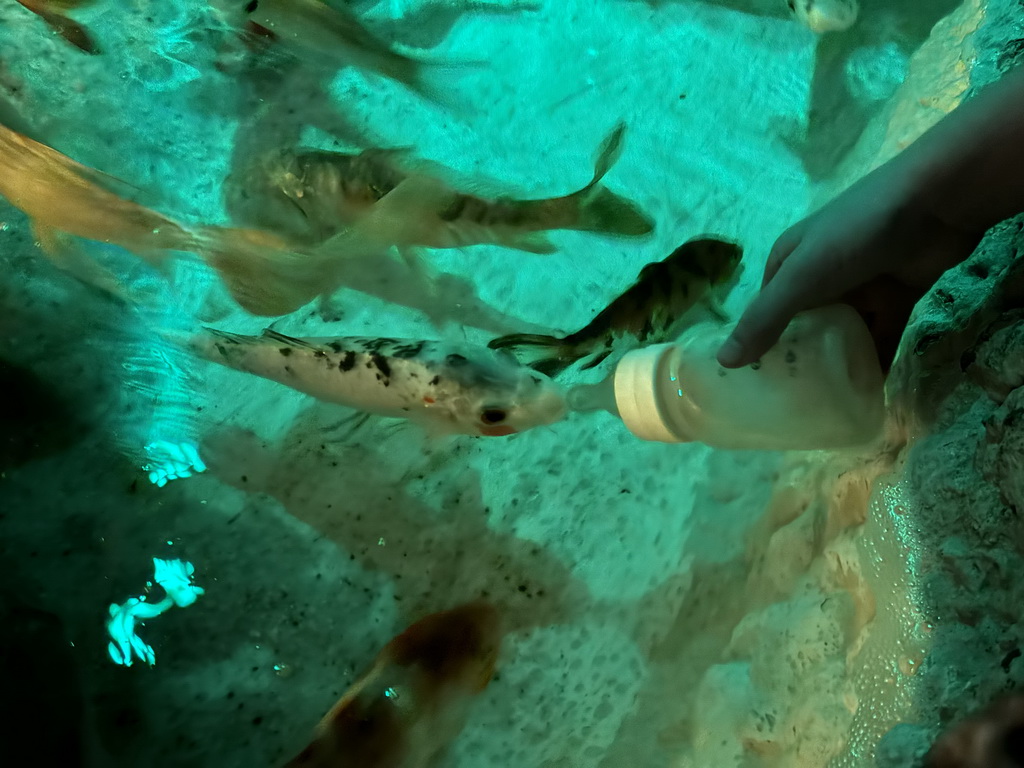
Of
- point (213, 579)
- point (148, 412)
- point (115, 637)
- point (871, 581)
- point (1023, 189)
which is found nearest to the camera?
point (1023, 189)

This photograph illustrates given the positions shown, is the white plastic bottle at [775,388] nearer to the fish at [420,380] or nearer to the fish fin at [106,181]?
the fish at [420,380]

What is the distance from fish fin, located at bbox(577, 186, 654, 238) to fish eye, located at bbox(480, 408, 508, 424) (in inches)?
31.6

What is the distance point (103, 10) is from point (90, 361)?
1546mm

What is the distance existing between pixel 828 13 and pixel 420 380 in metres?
1.84

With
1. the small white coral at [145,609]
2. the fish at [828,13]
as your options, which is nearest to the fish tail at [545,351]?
the small white coral at [145,609]

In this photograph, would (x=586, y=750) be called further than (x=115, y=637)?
No

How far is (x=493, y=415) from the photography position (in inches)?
62.0

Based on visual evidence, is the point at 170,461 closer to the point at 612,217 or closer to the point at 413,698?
the point at 413,698

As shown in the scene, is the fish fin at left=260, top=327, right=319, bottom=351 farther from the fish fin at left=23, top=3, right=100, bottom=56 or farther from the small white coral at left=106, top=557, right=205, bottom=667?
the fish fin at left=23, top=3, right=100, bottom=56

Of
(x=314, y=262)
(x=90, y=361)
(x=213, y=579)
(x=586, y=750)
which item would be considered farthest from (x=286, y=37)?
(x=586, y=750)

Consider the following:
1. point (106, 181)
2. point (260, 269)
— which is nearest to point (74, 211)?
point (106, 181)

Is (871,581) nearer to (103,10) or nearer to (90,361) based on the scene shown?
(90,361)

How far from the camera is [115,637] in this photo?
5.34 ft

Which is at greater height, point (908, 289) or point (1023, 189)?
point (1023, 189)
